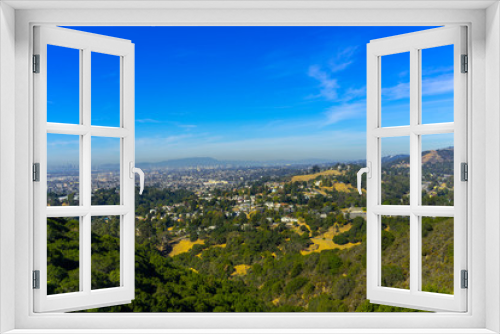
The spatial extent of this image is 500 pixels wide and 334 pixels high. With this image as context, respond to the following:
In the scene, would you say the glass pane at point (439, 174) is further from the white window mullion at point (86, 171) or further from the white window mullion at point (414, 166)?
the white window mullion at point (86, 171)

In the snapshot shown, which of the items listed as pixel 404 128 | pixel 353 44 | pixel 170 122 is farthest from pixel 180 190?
pixel 404 128

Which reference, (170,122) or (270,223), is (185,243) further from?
(170,122)

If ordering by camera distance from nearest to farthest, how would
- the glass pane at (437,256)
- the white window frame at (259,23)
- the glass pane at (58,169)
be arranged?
the white window frame at (259,23) < the glass pane at (58,169) < the glass pane at (437,256)

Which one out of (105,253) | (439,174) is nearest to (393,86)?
(439,174)

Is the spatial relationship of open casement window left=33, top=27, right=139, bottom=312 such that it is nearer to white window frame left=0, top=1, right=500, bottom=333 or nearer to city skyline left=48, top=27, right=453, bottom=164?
white window frame left=0, top=1, right=500, bottom=333

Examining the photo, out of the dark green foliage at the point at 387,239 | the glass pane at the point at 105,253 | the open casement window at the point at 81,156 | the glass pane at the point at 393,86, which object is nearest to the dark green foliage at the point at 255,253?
the dark green foliage at the point at 387,239

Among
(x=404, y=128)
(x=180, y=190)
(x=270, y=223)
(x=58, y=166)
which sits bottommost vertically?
(x=270, y=223)

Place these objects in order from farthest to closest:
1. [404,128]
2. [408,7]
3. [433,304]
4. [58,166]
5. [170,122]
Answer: [170,122], [58,166], [404,128], [433,304], [408,7]

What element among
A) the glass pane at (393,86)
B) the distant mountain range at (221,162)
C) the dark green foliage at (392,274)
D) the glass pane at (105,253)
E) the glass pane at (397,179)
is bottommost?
the dark green foliage at (392,274)
